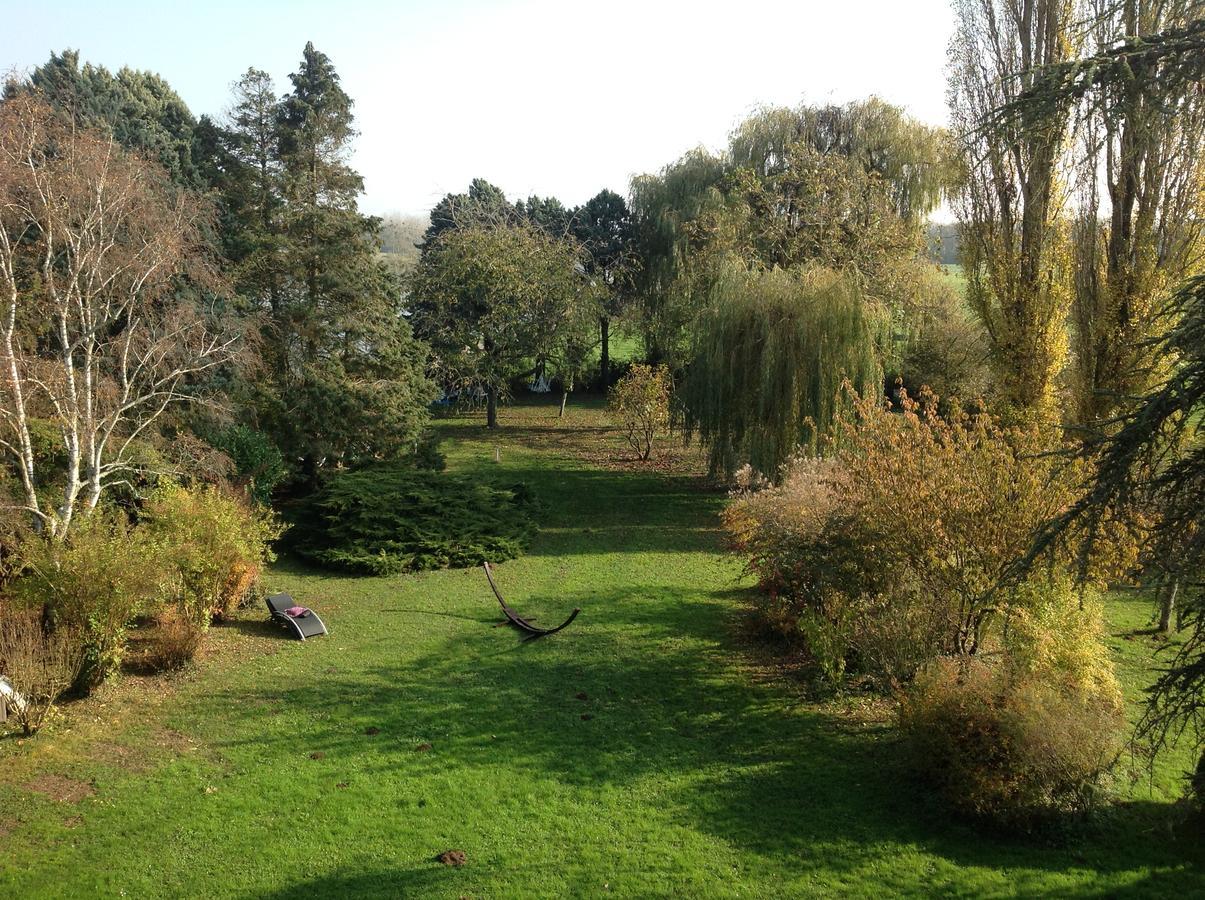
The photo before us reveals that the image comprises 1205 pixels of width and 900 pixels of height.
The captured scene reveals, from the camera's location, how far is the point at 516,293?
3597cm

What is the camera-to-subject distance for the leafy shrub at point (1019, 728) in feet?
28.9

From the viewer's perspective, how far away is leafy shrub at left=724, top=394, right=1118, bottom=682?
1082cm

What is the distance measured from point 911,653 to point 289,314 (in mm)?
19439

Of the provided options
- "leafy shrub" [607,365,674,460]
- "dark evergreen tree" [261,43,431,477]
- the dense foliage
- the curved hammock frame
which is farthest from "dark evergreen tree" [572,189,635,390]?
the curved hammock frame

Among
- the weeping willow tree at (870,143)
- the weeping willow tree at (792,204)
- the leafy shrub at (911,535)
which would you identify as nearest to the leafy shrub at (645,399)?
the weeping willow tree at (792,204)

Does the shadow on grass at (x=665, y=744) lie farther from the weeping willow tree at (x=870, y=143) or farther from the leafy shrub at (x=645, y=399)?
the weeping willow tree at (x=870, y=143)

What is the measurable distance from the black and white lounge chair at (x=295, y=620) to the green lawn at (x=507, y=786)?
308mm

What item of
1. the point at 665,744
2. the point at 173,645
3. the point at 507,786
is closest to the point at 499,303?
the point at 173,645

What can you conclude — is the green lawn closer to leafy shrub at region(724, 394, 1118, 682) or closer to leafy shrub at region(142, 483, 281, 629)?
leafy shrub at region(142, 483, 281, 629)

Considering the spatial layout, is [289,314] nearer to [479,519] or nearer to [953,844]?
[479,519]

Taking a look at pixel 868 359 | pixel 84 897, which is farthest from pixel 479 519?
pixel 84 897

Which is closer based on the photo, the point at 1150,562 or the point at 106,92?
the point at 1150,562

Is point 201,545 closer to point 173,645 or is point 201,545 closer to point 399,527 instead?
point 173,645

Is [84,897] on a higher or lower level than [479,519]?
lower
